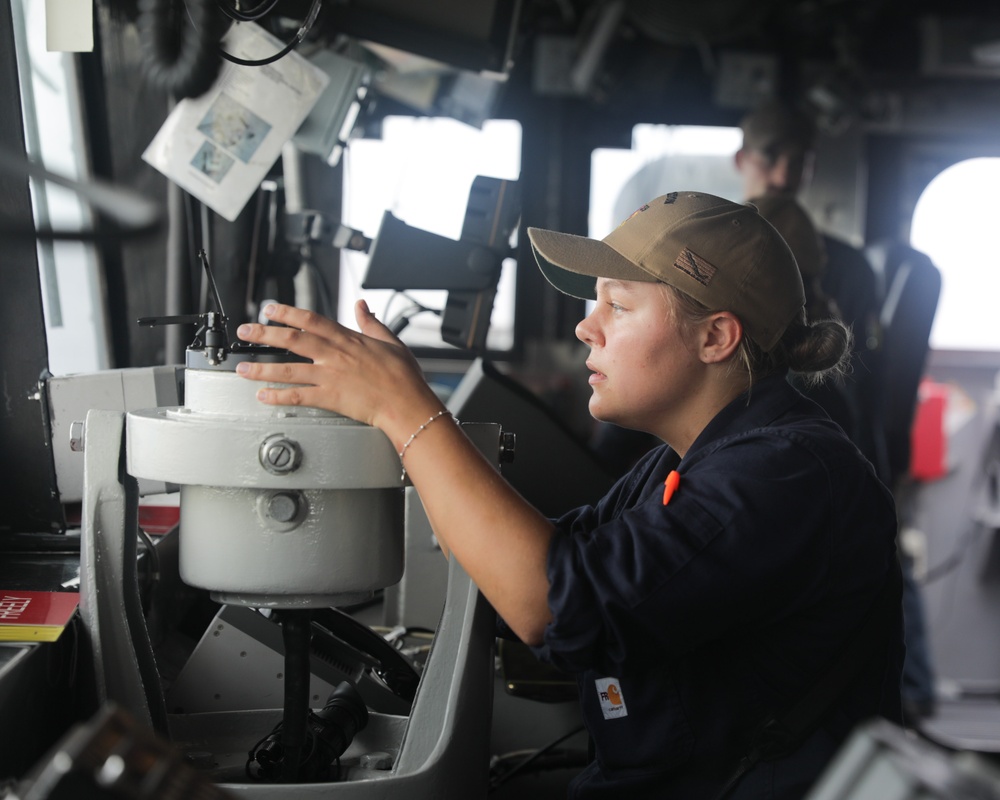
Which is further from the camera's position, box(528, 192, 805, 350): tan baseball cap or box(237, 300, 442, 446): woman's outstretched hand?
box(528, 192, 805, 350): tan baseball cap

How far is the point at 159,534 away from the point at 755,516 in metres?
1.02

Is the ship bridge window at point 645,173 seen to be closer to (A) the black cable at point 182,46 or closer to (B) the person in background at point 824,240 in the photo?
(B) the person in background at point 824,240

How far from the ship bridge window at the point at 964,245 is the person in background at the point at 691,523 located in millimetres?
3629

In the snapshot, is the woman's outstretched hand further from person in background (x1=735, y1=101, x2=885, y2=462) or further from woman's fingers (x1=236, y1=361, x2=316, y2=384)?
person in background (x1=735, y1=101, x2=885, y2=462)

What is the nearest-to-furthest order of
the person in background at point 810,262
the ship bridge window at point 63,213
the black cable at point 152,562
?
the black cable at point 152,562, the ship bridge window at point 63,213, the person in background at point 810,262

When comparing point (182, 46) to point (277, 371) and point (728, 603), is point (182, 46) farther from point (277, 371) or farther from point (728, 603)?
point (728, 603)

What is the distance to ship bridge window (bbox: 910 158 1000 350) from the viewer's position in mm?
4543

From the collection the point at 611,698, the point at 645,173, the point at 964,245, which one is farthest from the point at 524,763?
the point at 964,245

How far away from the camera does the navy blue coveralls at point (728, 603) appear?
3.22 ft

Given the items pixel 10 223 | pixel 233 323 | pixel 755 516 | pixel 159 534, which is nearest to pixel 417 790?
pixel 755 516

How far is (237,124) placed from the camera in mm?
1719

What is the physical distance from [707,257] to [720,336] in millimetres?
96

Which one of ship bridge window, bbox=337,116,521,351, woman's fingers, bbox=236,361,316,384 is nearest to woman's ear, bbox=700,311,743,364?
woman's fingers, bbox=236,361,316,384

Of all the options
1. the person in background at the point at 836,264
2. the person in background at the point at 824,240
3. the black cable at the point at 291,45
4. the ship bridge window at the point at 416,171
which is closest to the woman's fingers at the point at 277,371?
the black cable at the point at 291,45
